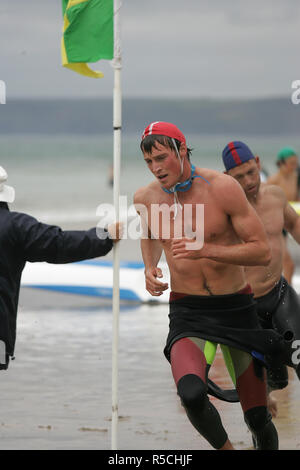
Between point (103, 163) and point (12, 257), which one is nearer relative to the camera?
point (12, 257)

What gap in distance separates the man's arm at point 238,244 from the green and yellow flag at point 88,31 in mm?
1123

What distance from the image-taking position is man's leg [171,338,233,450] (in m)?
6.37

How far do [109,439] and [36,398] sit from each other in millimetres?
1504

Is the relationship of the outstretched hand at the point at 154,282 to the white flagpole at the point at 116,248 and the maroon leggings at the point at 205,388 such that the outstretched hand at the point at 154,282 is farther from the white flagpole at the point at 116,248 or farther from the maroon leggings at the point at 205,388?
the maroon leggings at the point at 205,388

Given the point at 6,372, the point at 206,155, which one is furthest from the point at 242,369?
the point at 206,155

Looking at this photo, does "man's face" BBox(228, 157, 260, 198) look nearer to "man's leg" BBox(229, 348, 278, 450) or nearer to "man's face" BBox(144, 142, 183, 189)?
"man's face" BBox(144, 142, 183, 189)

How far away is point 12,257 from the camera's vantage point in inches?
257

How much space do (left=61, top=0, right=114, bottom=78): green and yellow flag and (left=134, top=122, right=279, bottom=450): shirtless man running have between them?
66cm

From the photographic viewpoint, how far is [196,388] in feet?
20.9

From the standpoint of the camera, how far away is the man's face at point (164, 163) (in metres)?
6.68

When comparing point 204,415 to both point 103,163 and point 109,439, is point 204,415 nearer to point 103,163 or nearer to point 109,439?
point 109,439

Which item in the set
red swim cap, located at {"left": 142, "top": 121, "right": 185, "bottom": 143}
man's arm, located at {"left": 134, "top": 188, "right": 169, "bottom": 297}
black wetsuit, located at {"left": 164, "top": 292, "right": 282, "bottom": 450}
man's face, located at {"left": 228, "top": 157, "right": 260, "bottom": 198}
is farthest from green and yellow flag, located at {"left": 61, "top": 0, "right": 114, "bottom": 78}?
black wetsuit, located at {"left": 164, "top": 292, "right": 282, "bottom": 450}

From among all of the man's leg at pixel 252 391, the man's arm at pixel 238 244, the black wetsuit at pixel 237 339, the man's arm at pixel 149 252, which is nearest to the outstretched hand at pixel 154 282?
the man's arm at pixel 149 252
